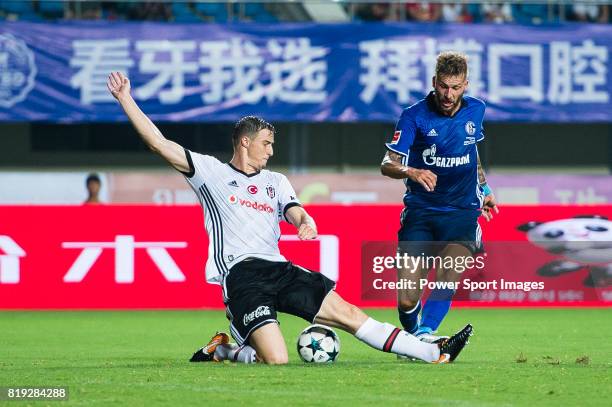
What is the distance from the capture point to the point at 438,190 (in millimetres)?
9789

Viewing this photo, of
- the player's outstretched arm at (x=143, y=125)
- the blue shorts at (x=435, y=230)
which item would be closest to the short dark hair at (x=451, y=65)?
the blue shorts at (x=435, y=230)

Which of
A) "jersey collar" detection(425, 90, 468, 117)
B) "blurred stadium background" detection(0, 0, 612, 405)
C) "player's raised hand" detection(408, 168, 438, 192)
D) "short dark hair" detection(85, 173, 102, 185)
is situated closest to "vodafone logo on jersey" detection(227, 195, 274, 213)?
"player's raised hand" detection(408, 168, 438, 192)

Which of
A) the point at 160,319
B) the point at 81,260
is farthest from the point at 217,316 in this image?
the point at 81,260

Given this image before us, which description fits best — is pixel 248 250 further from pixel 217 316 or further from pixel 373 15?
pixel 373 15

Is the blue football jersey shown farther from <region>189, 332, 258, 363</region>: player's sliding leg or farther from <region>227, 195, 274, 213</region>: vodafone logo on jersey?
<region>189, 332, 258, 363</region>: player's sliding leg

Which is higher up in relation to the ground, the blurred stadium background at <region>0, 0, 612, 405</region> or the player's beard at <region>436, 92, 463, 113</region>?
the player's beard at <region>436, 92, 463, 113</region>

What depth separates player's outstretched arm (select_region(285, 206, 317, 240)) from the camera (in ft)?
27.9

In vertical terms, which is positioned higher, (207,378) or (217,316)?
(207,378)

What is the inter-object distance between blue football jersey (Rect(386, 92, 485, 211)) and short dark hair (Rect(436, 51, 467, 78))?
1.45 feet

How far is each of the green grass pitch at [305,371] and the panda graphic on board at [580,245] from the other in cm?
228

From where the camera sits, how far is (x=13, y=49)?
72.5ft

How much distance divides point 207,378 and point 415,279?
224cm

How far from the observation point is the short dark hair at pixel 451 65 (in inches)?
362

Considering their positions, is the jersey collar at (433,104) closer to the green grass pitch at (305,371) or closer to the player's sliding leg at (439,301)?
the player's sliding leg at (439,301)
